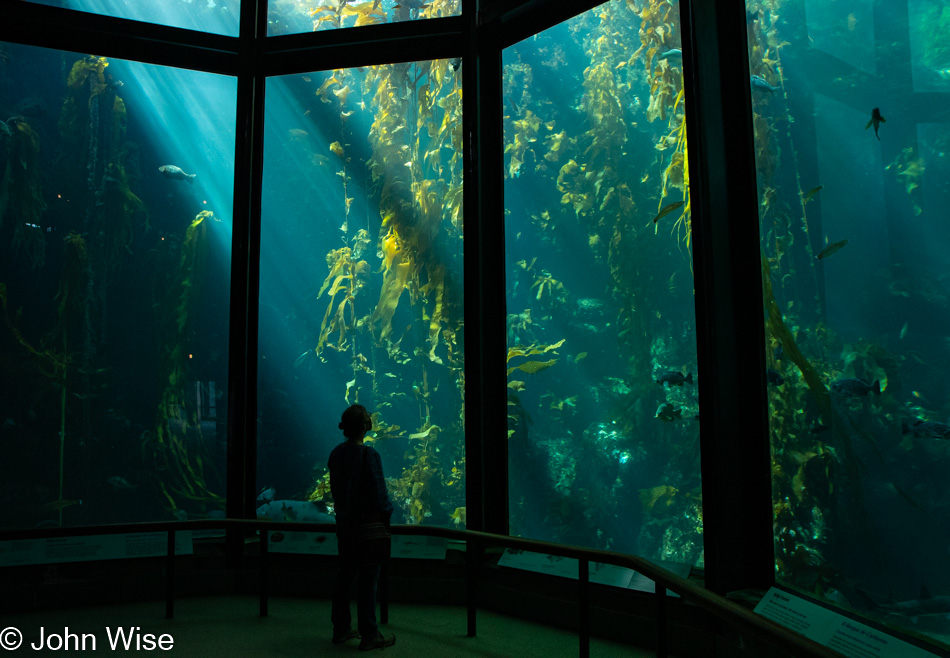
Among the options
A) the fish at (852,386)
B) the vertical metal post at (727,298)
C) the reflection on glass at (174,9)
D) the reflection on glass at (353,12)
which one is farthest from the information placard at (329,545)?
the reflection on glass at (174,9)

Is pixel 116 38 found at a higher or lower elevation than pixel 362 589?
higher

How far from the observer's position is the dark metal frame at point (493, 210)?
3.36 metres

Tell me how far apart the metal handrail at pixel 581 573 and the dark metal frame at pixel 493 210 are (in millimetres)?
650

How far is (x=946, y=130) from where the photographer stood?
4.66 meters

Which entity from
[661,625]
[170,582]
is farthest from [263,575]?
[661,625]

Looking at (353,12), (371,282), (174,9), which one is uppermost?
(174,9)

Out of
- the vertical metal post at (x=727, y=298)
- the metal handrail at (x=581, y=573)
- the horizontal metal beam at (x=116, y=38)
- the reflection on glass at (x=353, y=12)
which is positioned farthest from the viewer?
the reflection on glass at (x=353, y=12)

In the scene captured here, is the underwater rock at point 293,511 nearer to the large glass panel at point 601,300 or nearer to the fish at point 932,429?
the large glass panel at point 601,300

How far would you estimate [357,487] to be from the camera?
3.39 meters

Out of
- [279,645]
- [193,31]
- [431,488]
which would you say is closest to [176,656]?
[279,645]

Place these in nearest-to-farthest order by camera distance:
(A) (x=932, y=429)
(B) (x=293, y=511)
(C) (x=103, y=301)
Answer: (A) (x=932, y=429), (B) (x=293, y=511), (C) (x=103, y=301)

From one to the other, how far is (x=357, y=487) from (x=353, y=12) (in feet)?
17.2

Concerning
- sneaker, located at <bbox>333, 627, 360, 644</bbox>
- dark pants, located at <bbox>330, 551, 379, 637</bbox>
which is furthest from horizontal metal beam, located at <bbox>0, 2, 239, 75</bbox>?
sneaker, located at <bbox>333, 627, 360, 644</bbox>

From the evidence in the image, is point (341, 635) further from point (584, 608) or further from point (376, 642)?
point (584, 608)
